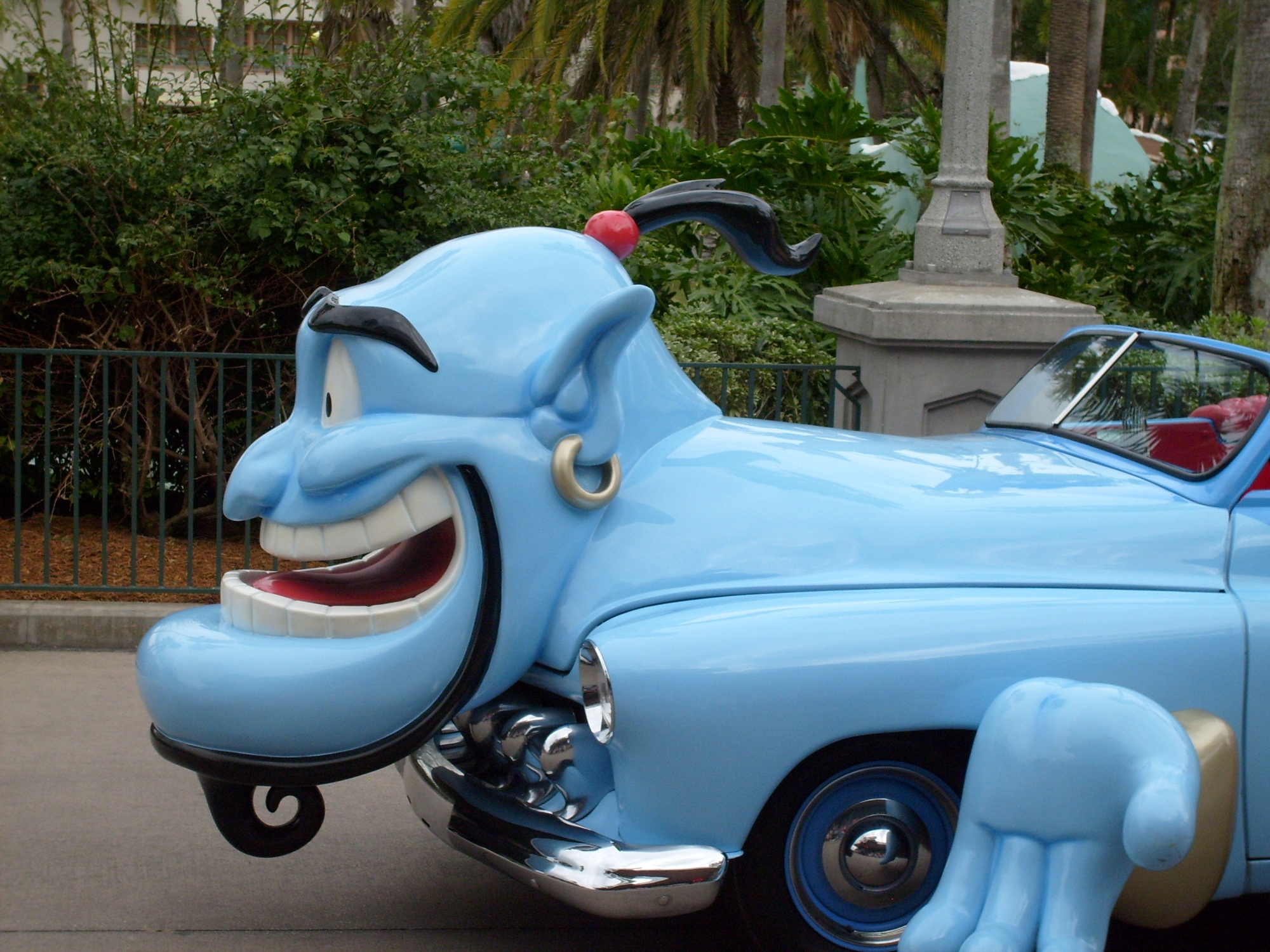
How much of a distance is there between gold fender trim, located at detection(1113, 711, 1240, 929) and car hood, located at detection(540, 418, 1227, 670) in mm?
350

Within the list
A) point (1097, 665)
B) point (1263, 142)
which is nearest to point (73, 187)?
point (1097, 665)

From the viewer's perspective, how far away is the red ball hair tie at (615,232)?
11.5 ft

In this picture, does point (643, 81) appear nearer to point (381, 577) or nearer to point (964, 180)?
point (964, 180)

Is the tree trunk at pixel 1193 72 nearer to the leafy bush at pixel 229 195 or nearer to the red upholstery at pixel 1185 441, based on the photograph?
the leafy bush at pixel 229 195

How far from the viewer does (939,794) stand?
310 centimetres

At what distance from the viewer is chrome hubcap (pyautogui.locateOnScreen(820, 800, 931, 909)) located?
3057 mm

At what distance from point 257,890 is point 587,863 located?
1461 mm

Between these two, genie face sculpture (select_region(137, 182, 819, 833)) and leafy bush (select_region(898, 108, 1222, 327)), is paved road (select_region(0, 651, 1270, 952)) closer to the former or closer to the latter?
genie face sculpture (select_region(137, 182, 819, 833))

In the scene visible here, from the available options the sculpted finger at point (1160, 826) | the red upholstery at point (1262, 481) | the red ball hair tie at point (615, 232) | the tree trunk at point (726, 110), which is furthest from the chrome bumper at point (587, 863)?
the tree trunk at point (726, 110)

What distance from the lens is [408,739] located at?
3045 millimetres

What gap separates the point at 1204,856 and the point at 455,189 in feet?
17.6

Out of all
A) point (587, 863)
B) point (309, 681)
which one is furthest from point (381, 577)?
point (587, 863)

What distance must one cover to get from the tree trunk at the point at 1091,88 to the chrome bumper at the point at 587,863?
15.2 m

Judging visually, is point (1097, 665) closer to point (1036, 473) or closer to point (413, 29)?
point (1036, 473)
